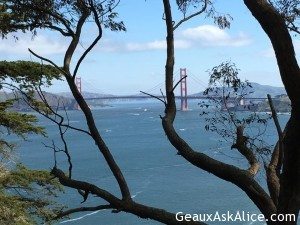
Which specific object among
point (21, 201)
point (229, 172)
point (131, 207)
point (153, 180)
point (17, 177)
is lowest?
point (153, 180)

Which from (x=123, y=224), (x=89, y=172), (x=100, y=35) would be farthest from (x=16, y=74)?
(x=89, y=172)

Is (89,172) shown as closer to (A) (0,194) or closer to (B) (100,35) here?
(A) (0,194)

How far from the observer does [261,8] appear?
1.91 metres

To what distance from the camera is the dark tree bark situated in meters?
1.85

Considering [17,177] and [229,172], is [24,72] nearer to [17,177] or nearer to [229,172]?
[17,177]

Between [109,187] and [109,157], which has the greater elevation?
[109,157]

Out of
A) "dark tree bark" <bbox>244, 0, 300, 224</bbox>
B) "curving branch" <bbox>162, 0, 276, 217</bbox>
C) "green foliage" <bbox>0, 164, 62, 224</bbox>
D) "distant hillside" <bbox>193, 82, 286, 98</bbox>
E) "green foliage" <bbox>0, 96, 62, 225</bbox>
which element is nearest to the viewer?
"dark tree bark" <bbox>244, 0, 300, 224</bbox>

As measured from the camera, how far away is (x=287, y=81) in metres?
1.86

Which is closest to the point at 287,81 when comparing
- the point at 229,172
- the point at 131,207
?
the point at 229,172

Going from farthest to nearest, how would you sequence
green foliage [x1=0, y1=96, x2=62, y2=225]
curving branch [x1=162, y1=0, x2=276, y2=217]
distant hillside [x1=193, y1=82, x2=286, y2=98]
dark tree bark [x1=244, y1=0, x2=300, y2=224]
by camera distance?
green foliage [x1=0, y1=96, x2=62, y2=225]
distant hillside [x1=193, y1=82, x2=286, y2=98]
curving branch [x1=162, y1=0, x2=276, y2=217]
dark tree bark [x1=244, y1=0, x2=300, y2=224]

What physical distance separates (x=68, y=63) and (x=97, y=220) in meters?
15.2

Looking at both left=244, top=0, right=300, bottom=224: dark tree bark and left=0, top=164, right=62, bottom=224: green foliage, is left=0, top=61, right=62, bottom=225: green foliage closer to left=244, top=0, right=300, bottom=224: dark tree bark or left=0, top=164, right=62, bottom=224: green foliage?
left=0, top=164, right=62, bottom=224: green foliage

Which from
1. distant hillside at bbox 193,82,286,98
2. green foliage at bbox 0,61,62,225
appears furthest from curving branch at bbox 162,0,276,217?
green foliage at bbox 0,61,62,225

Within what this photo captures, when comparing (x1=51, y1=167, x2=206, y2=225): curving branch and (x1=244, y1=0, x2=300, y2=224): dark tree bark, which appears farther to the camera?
(x1=51, y1=167, x2=206, y2=225): curving branch
